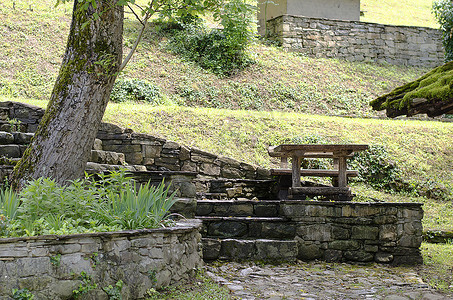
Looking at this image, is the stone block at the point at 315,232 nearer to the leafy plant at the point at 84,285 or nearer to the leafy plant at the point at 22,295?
the leafy plant at the point at 84,285

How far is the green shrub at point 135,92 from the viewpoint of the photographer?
12625 millimetres

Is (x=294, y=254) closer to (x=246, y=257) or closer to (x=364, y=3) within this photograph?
(x=246, y=257)

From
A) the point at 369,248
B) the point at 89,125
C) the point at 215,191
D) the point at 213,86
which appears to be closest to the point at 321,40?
the point at 213,86

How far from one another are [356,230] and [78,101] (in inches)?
162

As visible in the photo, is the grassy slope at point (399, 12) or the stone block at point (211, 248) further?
the grassy slope at point (399, 12)

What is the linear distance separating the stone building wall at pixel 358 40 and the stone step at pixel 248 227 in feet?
39.1

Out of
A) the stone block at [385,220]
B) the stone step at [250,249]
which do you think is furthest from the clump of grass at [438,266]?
the stone step at [250,249]

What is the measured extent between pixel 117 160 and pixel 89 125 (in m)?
2.51

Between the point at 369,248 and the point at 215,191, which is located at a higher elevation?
the point at 215,191

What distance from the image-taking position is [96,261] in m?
4.12

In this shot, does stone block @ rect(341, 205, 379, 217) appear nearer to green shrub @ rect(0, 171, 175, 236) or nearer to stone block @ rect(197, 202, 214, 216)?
stone block @ rect(197, 202, 214, 216)

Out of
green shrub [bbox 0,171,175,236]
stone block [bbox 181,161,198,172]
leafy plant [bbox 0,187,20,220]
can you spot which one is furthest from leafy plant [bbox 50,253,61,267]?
stone block [bbox 181,161,198,172]

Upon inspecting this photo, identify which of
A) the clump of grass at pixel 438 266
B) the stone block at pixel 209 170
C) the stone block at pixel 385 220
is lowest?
the clump of grass at pixel 438 266

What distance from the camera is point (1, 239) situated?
367cm
